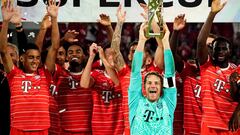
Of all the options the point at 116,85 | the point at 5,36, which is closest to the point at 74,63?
the point at 116,85

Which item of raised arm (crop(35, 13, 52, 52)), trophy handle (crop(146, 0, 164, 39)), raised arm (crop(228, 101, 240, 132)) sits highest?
trophy handle (crop(146, 0, 164, 39))

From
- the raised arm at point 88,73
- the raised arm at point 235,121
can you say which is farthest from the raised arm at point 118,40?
the raised arm at point 235,121

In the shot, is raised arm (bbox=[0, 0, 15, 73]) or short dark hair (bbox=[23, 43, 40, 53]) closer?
raised arm (bbox=[0, 0, 15, 73])

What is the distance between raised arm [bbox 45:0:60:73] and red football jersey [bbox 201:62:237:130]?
4.39 feet

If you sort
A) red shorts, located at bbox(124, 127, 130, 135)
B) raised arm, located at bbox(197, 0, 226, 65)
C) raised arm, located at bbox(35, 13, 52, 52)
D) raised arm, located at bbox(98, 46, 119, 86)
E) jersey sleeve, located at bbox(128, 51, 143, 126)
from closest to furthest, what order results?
jersey sleeve, located at bbox(128, 51, 143, 126)
raised arm, located at bbox(197, 0, 226, 65)
raised arm, located at bbox(98, 46, 119, 86)
red shorts, located at bbox(124, 127, 130, 135)
raised arm, located at bbox(35, 13, 52, 52)

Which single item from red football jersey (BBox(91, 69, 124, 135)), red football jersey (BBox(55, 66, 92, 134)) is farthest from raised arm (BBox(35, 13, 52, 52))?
red football jersey (BBox(91, 69, 124, 135))

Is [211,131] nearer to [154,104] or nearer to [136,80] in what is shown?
[154,104]

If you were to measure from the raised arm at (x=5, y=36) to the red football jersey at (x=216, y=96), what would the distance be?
Answer: 1.72 metres

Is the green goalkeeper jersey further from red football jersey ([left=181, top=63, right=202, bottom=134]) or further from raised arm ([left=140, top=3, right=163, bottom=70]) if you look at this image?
red football jersey ([left=181, top=63, right=202, bottom=134])

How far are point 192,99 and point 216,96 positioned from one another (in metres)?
0.35

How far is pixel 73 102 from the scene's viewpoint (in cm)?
893

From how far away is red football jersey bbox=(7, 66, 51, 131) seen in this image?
8.52 metres

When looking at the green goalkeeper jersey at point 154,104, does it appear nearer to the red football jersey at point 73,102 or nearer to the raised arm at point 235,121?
the raised arm at point 235,121

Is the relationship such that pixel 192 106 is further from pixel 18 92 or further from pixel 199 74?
pixel 18 92
